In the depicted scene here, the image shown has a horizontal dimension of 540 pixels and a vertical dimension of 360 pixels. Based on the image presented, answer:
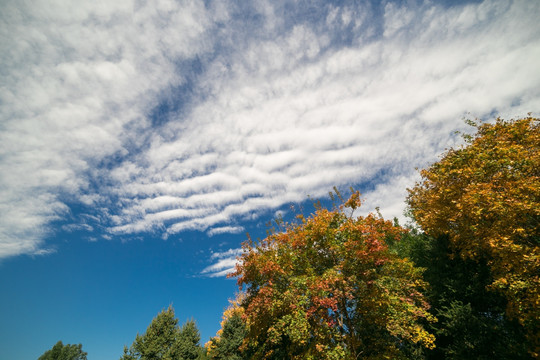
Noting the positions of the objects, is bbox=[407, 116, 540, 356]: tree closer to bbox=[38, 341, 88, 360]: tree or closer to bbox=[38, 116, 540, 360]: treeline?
bbox=[38, 116, 540, 360]: treeline

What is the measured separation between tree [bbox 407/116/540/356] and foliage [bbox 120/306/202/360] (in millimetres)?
27819

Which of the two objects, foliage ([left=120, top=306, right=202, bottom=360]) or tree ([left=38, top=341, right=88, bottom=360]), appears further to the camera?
tree ([left=38, top=341, right=88, bottom=360])

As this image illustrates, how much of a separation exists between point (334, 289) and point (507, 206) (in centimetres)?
857

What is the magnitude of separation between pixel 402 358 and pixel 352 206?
27.8ft

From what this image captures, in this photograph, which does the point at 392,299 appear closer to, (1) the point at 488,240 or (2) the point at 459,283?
(1) the point at 488,240

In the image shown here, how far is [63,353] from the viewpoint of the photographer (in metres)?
43.8

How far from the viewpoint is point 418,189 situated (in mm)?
20453

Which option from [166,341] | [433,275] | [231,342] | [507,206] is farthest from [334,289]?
[166,341]

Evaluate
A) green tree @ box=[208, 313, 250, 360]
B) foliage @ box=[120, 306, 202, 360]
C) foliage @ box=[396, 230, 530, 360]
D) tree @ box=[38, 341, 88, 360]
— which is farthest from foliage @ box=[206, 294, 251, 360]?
tree @ box=[38, 341, 88, 360]

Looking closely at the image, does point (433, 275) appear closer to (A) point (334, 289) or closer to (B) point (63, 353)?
(A) point (334, 289)

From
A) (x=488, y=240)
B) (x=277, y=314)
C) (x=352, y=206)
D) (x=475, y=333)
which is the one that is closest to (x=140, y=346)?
(x=277, y=314)

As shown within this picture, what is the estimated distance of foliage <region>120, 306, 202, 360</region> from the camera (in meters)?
23.5

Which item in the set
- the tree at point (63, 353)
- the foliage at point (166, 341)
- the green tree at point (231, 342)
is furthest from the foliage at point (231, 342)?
the tree at point (63, 353)

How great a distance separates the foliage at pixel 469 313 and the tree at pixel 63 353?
210ft
